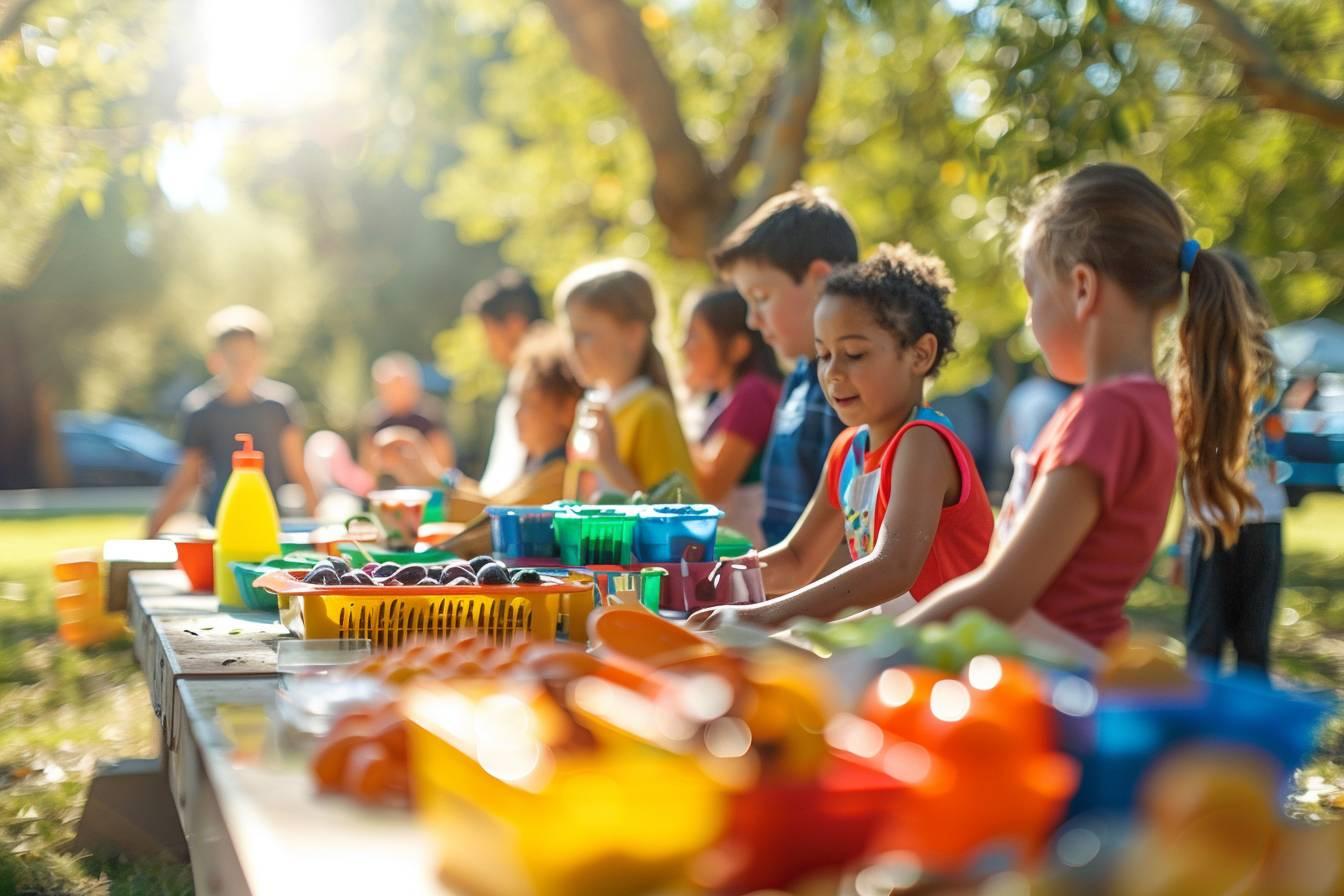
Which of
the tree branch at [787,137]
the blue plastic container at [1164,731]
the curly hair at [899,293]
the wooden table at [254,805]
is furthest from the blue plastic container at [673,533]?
the tree branch at [787,137]

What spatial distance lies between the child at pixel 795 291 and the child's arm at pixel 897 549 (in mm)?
971

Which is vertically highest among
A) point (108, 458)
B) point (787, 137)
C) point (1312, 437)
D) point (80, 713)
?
point (787, 137)

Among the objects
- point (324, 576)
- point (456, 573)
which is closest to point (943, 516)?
point (456, 573)

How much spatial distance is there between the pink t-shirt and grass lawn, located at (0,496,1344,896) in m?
2.03

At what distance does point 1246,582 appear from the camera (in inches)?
205

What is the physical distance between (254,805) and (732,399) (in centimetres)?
308

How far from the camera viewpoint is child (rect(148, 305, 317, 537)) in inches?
300

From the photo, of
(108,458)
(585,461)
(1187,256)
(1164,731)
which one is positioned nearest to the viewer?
(1164,731)

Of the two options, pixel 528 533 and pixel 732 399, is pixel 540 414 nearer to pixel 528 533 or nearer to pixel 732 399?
pixel 732 399

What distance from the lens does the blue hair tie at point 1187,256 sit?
206 centimetres

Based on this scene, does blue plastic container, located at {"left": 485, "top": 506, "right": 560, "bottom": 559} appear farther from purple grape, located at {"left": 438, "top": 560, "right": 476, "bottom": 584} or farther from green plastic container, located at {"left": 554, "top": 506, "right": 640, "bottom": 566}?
purple grape, located at {"left": 438, "top": 560, "right": 476, "bottom": 584}

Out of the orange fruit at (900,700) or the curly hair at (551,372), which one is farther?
the curly hair at (551,372)

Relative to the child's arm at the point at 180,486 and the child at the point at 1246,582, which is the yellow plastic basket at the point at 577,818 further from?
the child's arm at the point at 180,486

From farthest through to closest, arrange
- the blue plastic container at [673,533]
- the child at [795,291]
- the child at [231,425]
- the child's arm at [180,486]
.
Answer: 1. the child at [231,425]
2. the child's arm at [180,486]
3. the child at [795,291]
4. the blue plastic container at [673,533]
